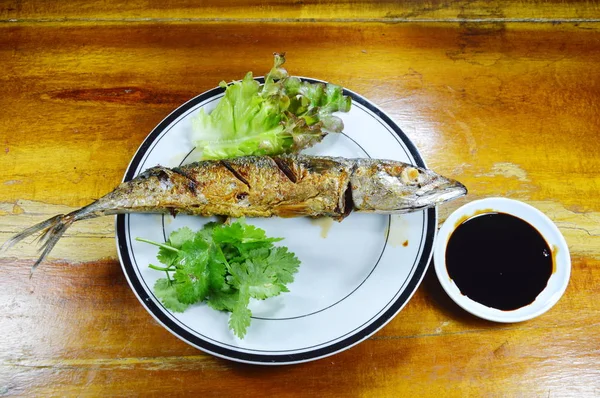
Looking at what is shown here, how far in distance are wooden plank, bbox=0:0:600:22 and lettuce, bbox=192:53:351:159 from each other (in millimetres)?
739

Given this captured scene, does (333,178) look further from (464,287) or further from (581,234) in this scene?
(581,234)

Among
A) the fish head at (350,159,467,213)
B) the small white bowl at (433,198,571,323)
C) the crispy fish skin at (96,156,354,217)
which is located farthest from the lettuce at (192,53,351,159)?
the small white bowl at (433,198,571,323)

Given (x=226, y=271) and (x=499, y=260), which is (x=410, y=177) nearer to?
(x=499, y=260)

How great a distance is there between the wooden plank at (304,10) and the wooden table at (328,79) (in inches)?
0.5

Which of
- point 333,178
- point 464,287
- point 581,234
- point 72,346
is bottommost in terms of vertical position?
point 72,346

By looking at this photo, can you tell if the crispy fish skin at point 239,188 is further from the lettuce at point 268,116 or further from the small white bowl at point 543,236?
the small white bowl at point 543,236

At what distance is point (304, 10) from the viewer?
9.43ft

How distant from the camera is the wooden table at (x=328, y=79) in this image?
7.14 ft

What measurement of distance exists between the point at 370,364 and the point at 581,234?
1233 millimetres

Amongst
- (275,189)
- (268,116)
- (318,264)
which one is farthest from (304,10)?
(318,264)

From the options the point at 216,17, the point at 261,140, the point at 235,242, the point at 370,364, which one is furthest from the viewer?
the point at 216,17

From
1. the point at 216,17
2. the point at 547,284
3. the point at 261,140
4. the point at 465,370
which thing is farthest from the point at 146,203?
the point at 547,284

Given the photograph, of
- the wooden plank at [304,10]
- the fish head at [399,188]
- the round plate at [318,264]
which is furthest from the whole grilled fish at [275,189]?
the wooden plank at [304,10]

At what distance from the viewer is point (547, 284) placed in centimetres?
217
